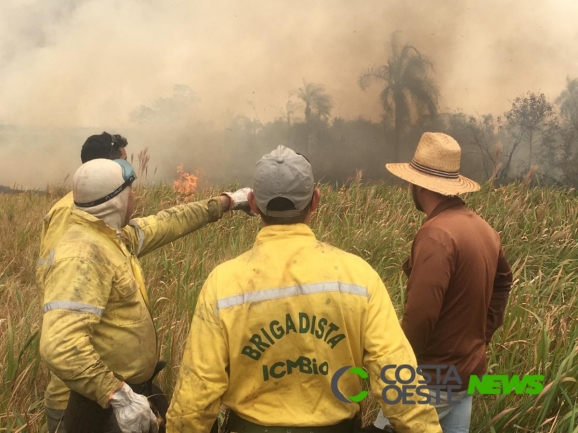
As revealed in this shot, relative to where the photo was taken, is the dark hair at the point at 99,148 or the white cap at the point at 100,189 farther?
the dark hair at the point at 99,148

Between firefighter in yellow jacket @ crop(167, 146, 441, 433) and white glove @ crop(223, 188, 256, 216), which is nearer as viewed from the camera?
firefighter in yellow jacket @ crop(167, 146, 441, 433)

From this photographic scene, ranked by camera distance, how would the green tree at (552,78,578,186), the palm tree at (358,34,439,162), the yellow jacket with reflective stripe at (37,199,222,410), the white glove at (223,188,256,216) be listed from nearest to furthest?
the yellow jacket with reflective stripe at (37,199,222,410) < the white glove at (223,188,256,216) < the green tree at (552,78,578,186) < the palm tree at (358,34,439,162)

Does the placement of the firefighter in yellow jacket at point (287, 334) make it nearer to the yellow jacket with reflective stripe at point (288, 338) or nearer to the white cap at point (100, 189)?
the yellow jacket with reflective stripe at point (288, 338)

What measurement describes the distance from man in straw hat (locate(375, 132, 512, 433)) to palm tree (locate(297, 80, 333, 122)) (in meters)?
10.0

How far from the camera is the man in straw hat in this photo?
65.9 inches

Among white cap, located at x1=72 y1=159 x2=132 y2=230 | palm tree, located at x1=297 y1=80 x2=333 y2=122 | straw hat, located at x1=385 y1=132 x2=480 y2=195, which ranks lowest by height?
white cap, located at x1=72 y1=159 x2=132 y2=230

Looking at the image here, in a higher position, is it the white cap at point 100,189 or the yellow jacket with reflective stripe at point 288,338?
the white cap at point 100,189

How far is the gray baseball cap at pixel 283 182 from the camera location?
4.33ft

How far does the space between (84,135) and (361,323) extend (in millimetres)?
10743

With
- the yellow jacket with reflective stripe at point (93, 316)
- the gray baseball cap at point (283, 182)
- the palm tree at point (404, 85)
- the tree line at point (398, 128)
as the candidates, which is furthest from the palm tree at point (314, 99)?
the gray baseball cap at point (283, 182)

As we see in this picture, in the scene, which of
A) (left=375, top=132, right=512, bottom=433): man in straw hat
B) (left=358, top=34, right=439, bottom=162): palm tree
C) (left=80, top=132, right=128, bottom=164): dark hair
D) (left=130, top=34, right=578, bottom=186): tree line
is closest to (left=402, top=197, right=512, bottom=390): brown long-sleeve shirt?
(left=375, top=132, right=512, bottom=433): man in straw hat

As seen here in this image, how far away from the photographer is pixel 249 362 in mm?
1302

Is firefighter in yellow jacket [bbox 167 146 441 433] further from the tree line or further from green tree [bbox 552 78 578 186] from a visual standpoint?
green tree [bbox 552 78 578 186]

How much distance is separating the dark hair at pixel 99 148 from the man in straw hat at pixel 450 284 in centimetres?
182
